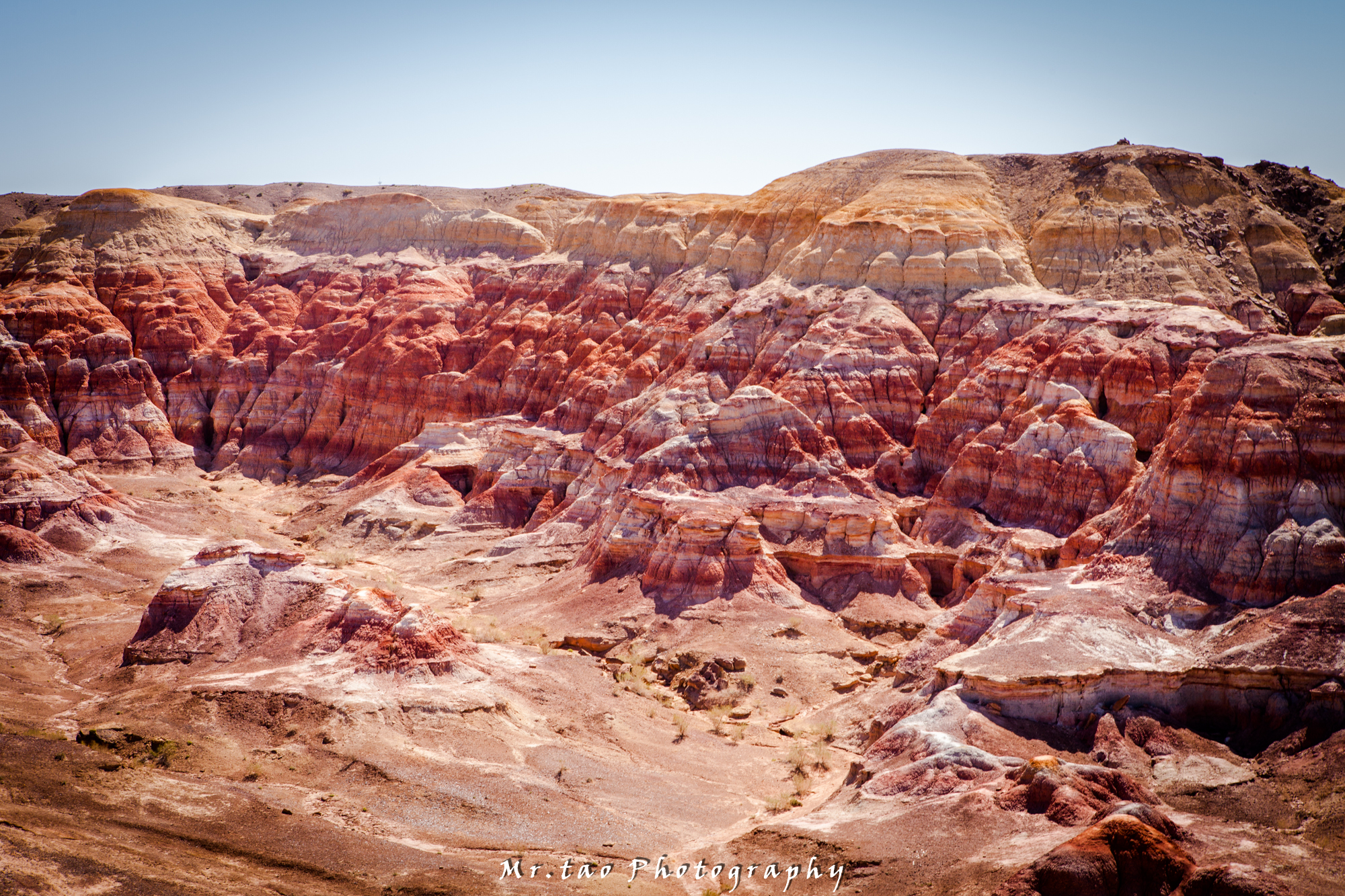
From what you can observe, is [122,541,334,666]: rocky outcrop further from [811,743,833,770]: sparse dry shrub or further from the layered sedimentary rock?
[811,743,833,770]: sparse dry shrub

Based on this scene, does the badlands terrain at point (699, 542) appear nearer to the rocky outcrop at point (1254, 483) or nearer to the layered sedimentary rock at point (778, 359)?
the rocky outcrop at point (1254, 483)

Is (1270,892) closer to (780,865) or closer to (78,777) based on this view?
(780,865)

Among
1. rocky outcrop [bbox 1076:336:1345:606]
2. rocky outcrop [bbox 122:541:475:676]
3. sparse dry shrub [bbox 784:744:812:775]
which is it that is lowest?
sparse dry shrub [bbox 784:744:812:775]

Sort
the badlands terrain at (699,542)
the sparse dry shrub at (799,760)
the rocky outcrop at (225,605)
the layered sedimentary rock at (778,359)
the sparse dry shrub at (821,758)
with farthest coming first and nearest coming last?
the layered sedimentary rock at (778,359) < the rocky outcrop at (225,605) < the sparse dry shrub at (821,758) < the sparse dry shrub at (799,760) < the badlands terrain at (699,542)

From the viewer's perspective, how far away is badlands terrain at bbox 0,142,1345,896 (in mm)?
27297

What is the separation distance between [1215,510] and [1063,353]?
21.8 m

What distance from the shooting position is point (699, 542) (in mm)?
51344

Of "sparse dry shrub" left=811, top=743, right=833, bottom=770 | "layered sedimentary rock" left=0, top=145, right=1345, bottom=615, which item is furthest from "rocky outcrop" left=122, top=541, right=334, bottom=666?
"sparse dry shrub" left=811, top=743, right=833, bottom=770

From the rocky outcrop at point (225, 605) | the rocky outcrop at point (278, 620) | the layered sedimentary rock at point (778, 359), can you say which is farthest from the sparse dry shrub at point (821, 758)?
the rocky outcrop at point (225, 605)

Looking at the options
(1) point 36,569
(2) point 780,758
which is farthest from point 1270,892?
(1) point 36,569

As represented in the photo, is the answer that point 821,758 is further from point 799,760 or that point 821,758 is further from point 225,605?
point 225,605

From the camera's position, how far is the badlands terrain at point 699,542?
2730 cm

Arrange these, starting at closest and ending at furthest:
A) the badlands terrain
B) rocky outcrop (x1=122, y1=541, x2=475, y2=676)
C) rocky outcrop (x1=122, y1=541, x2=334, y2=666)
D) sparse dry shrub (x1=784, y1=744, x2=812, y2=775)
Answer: the badlands terrain
sparse dry shrub (x1=784, y1=744, x2=812, y2=775)
rocky outcrop (x1=122, y1=541, x2=475, y2=676)
rocky outcrop (x1=122, y1=541, x2=334, y2=666)

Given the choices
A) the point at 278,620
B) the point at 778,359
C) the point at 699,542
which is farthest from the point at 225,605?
the point at 778,359
